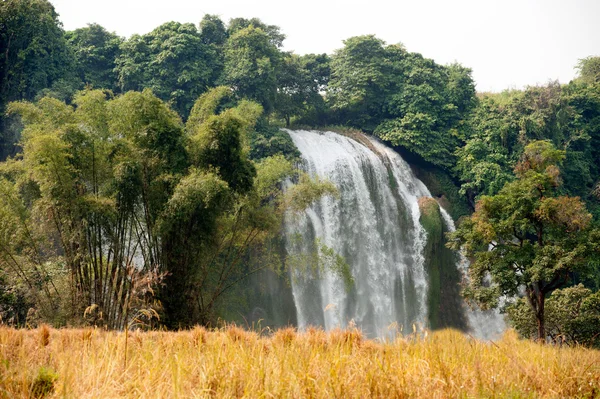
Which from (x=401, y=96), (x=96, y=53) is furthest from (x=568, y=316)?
(x=96, y=53)

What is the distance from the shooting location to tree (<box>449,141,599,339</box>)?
539 inches

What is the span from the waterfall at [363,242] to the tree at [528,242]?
5.60 meters

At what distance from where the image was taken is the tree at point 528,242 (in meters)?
13.7

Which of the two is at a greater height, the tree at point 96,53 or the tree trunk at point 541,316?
the tree at point 96,53

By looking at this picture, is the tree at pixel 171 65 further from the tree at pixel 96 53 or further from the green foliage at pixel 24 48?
the green foliage at pixel 24 48

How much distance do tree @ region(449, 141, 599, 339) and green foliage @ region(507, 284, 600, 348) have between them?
4.12 ft

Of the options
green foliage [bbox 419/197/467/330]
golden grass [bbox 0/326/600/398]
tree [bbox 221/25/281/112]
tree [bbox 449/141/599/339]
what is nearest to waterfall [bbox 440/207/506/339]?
green foliage [bbox 419/197/467/330]

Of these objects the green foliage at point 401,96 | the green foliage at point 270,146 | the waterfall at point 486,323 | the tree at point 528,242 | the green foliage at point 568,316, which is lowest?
the waterfall at point 486,323

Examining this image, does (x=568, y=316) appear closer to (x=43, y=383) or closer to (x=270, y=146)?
(x=270, y=146)

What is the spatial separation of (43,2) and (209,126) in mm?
14598

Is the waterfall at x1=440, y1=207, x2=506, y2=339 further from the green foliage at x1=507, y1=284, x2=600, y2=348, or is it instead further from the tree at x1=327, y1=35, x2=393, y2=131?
the tree at x1=327, y1=35, x2=393, y2=131

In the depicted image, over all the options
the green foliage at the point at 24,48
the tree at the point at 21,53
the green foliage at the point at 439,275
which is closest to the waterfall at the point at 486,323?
the green foliage at the point at 439,275

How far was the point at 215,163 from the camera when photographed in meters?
12.0

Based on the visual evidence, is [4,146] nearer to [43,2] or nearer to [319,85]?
[43,2]
